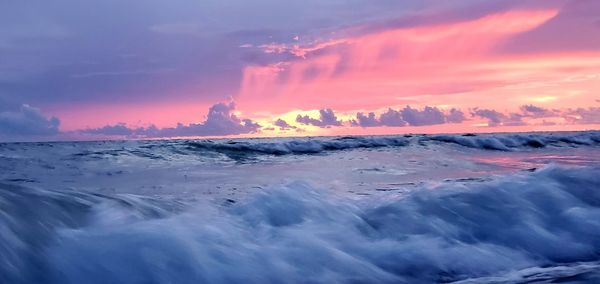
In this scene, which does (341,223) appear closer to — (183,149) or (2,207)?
(2,207)

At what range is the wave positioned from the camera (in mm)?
3299

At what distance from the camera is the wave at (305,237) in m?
3.30

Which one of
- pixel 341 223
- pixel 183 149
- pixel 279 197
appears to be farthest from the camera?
pixel 183 149

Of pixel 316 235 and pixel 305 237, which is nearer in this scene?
pixel 305 237

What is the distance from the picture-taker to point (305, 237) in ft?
13.5

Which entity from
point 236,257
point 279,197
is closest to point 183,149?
point 279,197

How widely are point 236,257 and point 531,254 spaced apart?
7.61ft

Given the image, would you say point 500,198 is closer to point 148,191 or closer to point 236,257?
point 236,257

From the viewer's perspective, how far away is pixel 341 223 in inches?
186

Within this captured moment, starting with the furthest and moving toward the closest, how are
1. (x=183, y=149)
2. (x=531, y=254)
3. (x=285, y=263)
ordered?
(x=183, y=149), (x=531, y=254), (x=285, y=263)

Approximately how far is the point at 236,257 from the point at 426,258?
4.49 ft

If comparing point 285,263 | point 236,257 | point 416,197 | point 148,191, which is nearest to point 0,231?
point 236,257

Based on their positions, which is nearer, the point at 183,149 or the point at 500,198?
the point at 500,198

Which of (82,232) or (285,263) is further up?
(82,232)
